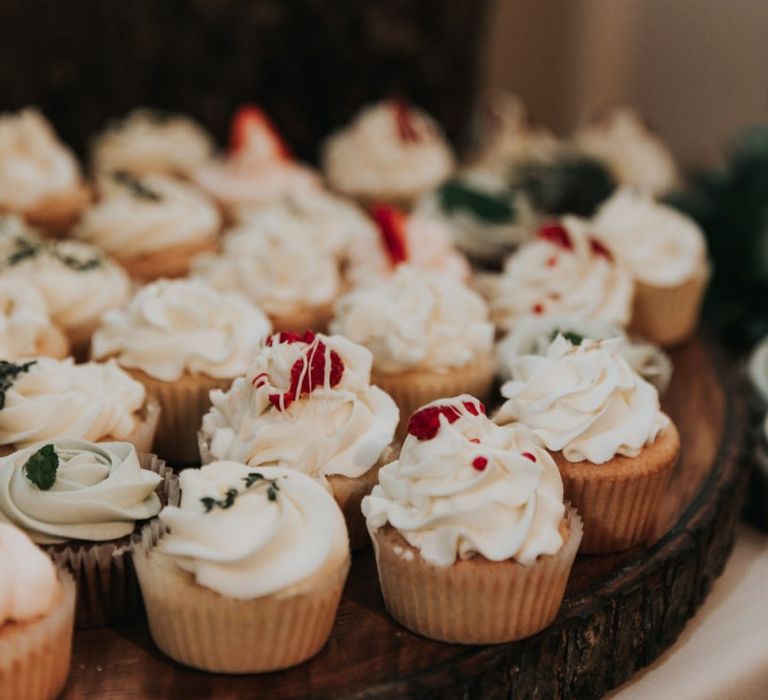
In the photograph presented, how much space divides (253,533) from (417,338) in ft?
3.18

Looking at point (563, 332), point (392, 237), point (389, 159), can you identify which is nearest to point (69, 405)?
point (563, 332)

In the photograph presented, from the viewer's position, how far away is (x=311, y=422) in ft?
7.79

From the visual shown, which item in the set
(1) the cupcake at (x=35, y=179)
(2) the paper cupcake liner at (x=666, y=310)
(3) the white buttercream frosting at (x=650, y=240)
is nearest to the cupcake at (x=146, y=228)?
(1) the cupcake at (x=35, y=179)

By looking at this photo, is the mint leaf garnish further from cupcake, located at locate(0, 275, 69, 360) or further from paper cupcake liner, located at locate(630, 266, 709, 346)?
paper cupcake liner, located at locate(630, 266, 709, 346)

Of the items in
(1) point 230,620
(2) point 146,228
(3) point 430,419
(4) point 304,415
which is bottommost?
(2) point 146,228

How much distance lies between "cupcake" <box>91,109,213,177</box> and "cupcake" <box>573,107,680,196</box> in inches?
69.6

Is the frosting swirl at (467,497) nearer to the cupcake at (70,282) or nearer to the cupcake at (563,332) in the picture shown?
the cupcake at (563,332)

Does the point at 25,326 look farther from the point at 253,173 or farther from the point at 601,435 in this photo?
the point at 253,173

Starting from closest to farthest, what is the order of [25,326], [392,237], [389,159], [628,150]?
[25,326], [392,237], [389,159], [628,150]

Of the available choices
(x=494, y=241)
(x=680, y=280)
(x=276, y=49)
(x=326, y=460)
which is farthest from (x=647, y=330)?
(x=276, y=49)

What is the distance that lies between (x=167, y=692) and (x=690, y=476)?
145 centimetres

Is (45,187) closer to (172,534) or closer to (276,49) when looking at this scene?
(276,49)

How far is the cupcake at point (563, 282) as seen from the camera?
3252 mm

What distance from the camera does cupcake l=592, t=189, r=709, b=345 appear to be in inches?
142
